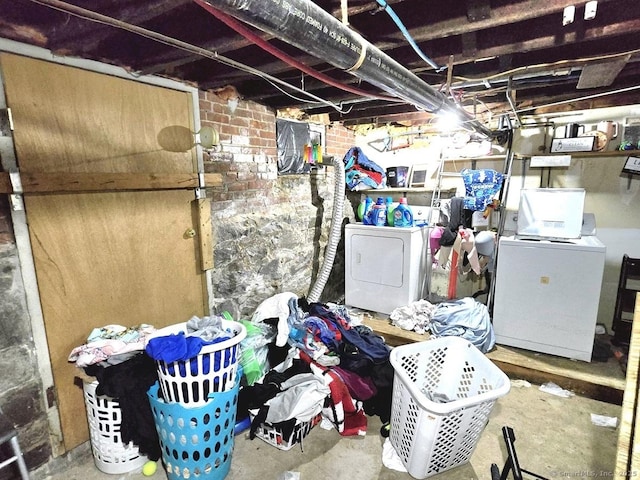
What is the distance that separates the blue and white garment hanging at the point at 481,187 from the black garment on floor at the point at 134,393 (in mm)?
2846

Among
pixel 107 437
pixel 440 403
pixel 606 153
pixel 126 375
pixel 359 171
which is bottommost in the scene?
pixel 107 437

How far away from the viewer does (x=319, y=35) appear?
99 cm

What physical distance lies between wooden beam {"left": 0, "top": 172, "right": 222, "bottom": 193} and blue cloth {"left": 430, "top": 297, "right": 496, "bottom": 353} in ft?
6.98

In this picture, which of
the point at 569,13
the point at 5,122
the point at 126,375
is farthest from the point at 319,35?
the point at 126,375

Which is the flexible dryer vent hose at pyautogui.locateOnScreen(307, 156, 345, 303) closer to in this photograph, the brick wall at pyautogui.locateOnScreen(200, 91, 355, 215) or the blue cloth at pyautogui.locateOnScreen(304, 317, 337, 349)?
the brick wall at pyautogui.locateOnScreen(200, 91, 355, 215)

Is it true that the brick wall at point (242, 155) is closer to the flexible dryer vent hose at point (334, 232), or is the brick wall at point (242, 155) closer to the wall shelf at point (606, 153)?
the flexible dryer vent hose at point (334, 232)

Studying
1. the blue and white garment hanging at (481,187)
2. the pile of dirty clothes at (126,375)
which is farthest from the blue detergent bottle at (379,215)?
the pile of dirty clothes at (126,375)

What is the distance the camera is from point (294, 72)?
2.10m

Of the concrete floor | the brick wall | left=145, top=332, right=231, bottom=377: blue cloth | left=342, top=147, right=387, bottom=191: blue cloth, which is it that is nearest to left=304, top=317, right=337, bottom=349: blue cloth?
the concrete floor

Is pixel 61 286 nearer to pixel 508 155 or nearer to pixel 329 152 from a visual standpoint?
pixel 329 152

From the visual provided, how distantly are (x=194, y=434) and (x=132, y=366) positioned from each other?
45 centimetres

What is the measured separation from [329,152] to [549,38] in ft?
7.18

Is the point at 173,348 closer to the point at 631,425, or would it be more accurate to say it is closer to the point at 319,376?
the point at 319,376

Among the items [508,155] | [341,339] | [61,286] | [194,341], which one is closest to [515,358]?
[341,339]
